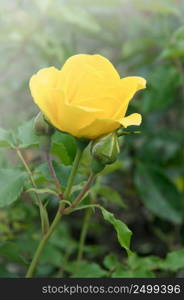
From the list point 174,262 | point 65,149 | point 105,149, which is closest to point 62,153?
point 65,149

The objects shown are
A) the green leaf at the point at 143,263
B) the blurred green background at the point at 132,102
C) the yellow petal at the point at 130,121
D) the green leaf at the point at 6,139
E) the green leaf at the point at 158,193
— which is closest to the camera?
the yellow petal at the point at 130,121

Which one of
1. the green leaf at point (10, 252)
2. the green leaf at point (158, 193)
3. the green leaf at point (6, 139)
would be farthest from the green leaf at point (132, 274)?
the green leaf at point (158, 193)

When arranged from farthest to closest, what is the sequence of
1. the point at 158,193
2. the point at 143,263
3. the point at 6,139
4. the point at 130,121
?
the point at 158,193, the point at 143,263, the point at 6,139, the point at 130,121

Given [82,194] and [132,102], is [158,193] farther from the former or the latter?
[82,194]

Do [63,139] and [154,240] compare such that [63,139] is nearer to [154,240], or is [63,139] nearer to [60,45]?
[60,45]

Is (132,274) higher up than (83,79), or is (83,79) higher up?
(83,79)

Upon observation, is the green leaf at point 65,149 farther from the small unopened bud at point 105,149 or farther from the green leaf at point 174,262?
the green leaf at point 174,262
